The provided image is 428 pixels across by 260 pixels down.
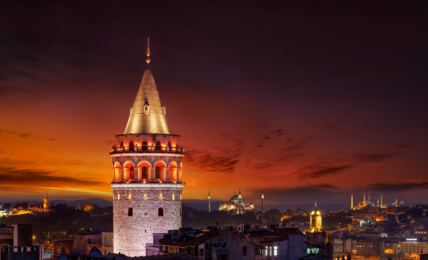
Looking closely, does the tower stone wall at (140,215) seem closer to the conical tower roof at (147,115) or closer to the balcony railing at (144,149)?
the balcony railing at (144,149)

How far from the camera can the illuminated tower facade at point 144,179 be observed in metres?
40.8

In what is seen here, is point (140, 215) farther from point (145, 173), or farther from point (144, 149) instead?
point (144, 149)

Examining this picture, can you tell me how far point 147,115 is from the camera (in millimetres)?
42000

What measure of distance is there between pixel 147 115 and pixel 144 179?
14.1 feet

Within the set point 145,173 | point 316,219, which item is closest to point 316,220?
point 316,219

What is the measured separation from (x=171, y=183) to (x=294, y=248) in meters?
9.35

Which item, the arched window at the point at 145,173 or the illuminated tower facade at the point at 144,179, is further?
the arched window at the point at 145,173

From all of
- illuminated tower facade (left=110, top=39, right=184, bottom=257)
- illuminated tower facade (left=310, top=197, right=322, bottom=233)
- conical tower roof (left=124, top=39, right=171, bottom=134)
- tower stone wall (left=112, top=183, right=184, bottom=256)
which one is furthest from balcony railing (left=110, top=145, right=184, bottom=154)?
illuminated tower facade (left=310, top=197, right=322, bottom=233)

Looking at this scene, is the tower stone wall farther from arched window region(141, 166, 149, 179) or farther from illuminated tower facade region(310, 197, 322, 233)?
illuminated tower facade region(310, 197, 322, 233)

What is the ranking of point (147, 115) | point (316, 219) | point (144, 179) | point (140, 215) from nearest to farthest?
point (140, 215) < point (144, 179) < point (147, 115) < point (316, 219)

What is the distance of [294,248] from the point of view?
138 feet

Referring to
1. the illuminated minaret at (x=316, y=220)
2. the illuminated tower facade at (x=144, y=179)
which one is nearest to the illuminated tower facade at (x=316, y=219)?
the illuminated minaret at (x=316, y=220)

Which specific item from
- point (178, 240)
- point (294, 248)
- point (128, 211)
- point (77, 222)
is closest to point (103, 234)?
point (128, 211)

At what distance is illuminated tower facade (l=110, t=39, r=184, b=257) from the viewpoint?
40.8 metres
